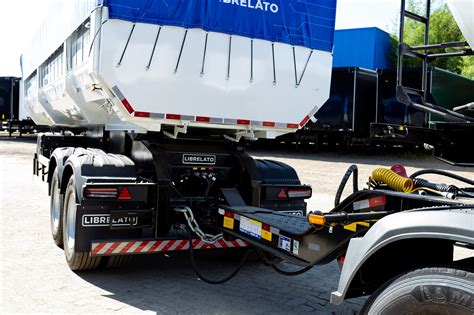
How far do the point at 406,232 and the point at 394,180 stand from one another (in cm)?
88

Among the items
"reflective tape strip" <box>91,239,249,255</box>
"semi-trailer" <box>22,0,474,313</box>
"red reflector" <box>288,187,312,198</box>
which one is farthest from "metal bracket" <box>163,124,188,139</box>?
"red reflector" <box>288,187,312,198</box>

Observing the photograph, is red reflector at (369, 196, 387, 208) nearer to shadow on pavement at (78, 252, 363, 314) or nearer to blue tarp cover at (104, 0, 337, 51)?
shadow on pavement at (78, 252, 363, 314)

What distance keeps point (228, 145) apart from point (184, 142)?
0.57 m

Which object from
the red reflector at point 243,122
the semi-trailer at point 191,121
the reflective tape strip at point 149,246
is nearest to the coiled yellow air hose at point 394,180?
the semi-trailer at point 191,121

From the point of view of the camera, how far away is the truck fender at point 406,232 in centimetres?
246

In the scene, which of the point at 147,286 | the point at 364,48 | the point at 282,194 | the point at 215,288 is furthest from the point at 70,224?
the point at 364,48

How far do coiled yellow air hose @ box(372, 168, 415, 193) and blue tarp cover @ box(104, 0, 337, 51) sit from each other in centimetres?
244

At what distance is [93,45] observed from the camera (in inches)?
196

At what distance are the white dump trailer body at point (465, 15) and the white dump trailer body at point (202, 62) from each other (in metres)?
3.00

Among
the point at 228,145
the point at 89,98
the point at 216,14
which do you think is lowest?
the point at 228,145

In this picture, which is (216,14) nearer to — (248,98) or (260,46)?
(260,46)

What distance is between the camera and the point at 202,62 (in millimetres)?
5195

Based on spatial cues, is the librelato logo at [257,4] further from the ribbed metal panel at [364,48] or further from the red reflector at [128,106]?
the ribbed metal panel at [364,48]

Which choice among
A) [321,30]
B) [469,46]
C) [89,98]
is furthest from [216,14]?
[469,46]
